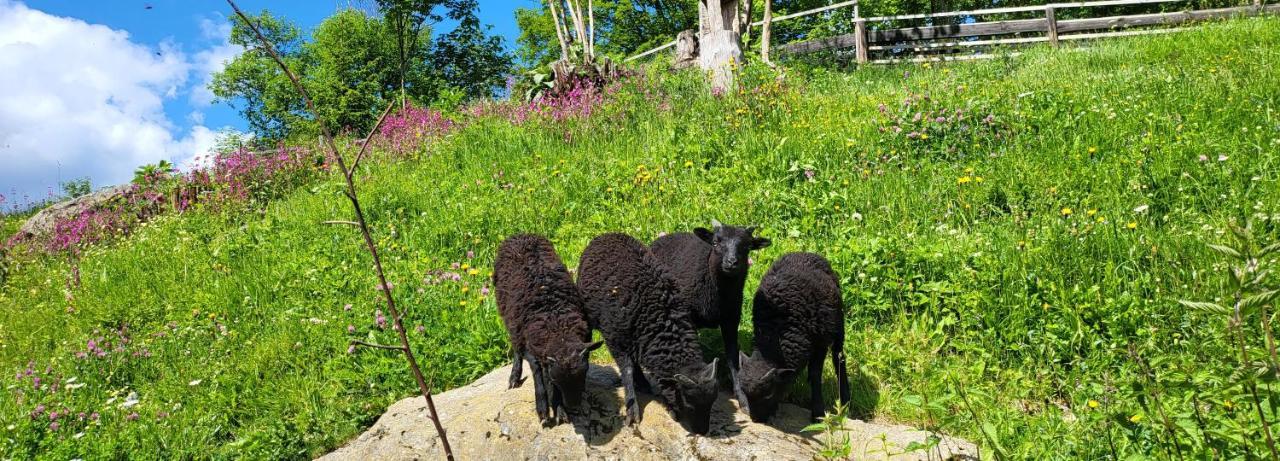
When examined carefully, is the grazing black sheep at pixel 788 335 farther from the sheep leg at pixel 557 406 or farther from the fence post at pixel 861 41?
the fence post at pixel 861 41

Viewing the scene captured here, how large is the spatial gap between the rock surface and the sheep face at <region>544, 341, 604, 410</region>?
0.21 metres

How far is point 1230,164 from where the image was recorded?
23.2ft

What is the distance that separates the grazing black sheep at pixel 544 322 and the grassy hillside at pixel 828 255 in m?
1.31

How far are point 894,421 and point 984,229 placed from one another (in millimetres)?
2669

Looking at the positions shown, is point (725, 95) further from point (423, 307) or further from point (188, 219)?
point (188, 219)

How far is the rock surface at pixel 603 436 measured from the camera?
3893 millimetres

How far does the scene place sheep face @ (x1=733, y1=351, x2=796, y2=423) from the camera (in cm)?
408

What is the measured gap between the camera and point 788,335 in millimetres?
4371

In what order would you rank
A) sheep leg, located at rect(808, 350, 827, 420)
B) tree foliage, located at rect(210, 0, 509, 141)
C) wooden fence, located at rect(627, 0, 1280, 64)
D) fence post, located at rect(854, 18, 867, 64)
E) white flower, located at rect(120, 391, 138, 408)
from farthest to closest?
1. tree foliage, located at rect(210, 0, 509, 141)
2. fence post, located at rect(854, 18, 867, 64)
3. wooden fence, located at rect(627, 0, 1280, 64)
4. white flower, located at rect(120, 391, 138, 408)
5. sheep leg, located at rect(808, 350, 827, 420)

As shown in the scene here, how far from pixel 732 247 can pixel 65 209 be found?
16784 mm

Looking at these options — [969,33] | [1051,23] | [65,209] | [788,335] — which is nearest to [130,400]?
[788,335]

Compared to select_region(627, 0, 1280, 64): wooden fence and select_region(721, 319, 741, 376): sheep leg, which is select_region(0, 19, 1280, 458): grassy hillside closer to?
select_region(721, 319, 741, 376): sheep leg

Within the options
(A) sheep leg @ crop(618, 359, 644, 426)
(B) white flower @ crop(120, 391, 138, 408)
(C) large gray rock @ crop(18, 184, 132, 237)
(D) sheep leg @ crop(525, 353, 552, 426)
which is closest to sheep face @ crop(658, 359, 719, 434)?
(A) sheep leg @ crop(618, 359, 644, 426)

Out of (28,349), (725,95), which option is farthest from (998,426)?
(28,349)
